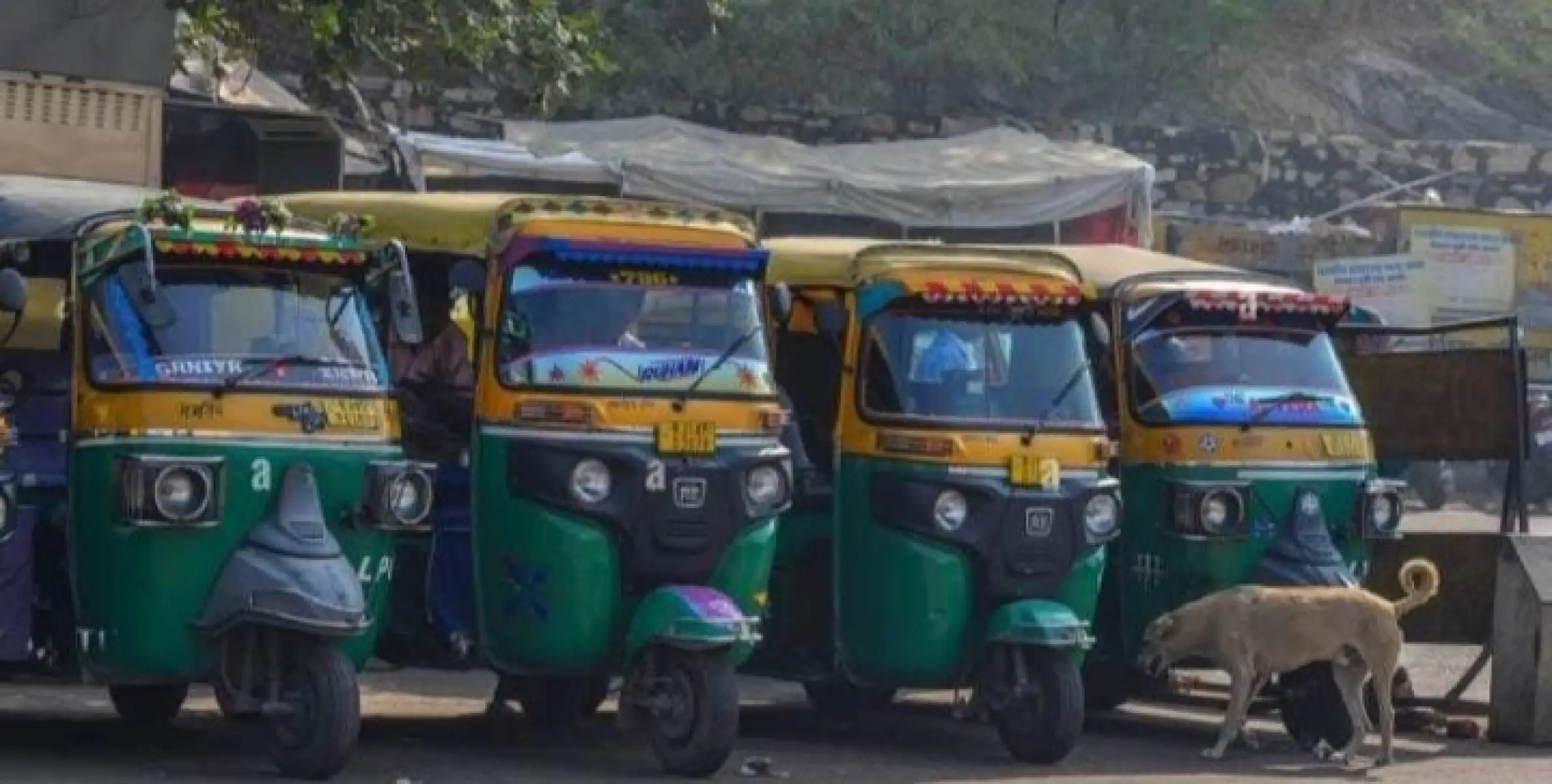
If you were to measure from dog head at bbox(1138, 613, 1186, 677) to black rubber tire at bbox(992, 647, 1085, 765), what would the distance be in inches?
21.2

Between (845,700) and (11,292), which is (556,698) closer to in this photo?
(845,700)

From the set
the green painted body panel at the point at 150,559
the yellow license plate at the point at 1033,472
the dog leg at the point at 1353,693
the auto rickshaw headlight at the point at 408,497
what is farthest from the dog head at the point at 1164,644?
the green painted body panel at the point at 150,559

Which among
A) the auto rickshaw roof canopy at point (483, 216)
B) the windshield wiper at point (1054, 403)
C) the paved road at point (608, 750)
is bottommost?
the paved road at point (608, 750)

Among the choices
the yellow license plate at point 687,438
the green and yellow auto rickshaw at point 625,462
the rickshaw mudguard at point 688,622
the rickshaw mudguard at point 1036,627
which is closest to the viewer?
the rickshaw mudguard at point 688,622

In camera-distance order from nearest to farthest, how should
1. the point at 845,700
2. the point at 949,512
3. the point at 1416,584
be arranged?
1. the point at 949,512
2. the point at 1416,584
3. the point at 845,700

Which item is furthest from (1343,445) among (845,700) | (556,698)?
(556,698)

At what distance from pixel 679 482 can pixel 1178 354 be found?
2914mm

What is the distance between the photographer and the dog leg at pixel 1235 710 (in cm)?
1285

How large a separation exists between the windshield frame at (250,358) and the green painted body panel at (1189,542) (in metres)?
3.66

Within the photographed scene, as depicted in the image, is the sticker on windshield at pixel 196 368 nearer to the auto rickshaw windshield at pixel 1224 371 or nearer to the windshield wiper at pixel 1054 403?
the windshield wiper at pixel 1054 403

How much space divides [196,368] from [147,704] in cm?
246

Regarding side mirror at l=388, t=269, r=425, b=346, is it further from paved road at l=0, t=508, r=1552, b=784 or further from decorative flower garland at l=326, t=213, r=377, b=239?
paved road at l=0, t=508, r=1552, b=784

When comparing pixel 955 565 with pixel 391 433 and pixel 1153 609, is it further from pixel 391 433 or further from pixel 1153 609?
pixel 391 433

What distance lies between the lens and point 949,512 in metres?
12.3
